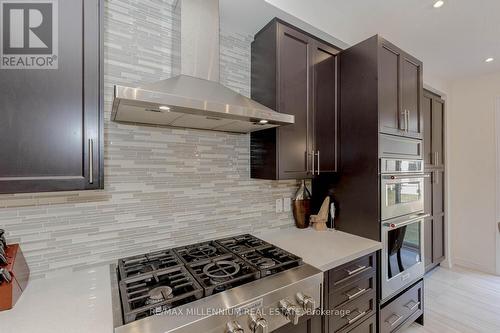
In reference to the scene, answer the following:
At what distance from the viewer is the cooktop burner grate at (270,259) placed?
1229 millimetres

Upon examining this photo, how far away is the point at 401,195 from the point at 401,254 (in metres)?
0.47

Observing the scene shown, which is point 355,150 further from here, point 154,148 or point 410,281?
point 154,148

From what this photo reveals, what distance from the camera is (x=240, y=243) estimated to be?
162 cm

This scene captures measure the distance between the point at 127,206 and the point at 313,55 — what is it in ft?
5.45

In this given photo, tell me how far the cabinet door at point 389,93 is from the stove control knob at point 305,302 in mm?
1268

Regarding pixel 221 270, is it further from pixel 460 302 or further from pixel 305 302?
pixel 460 302

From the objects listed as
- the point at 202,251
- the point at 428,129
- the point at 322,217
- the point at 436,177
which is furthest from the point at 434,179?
the point at 202,251

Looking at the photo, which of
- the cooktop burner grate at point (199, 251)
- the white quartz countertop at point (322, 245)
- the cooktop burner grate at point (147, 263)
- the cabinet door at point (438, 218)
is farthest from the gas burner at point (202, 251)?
the cabinet door at point (438, 218)

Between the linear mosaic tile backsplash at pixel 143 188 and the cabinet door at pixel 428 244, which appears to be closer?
the linear mosaic tile backsplash at pixel 143 188

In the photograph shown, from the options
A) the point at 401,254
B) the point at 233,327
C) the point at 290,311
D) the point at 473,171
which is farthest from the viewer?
the point at 473,171

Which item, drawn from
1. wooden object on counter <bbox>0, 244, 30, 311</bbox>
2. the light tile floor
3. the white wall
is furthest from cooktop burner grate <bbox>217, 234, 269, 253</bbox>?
the white wall

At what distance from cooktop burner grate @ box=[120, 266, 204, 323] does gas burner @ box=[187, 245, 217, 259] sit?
0.20 metres

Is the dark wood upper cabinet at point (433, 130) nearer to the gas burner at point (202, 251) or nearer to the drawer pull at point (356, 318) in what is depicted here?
the drawer pull at point (356, 318)

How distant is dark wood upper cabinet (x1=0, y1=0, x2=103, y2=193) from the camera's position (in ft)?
2.92
